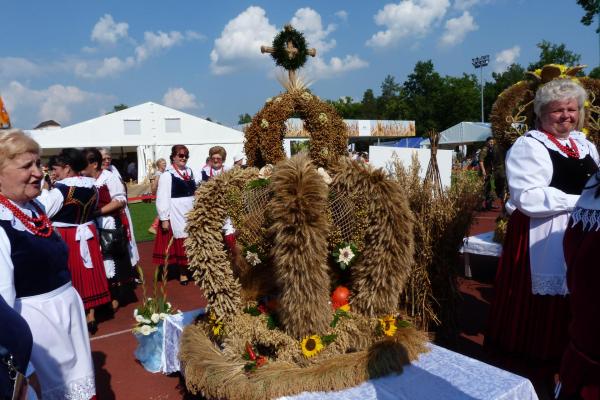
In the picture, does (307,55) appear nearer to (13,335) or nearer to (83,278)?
(13,335)

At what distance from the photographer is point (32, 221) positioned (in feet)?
7.84

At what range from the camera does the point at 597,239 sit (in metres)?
1.58

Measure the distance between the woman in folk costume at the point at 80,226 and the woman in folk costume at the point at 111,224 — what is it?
Result: 0.39m

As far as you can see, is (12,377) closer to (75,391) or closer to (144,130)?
(75,391)

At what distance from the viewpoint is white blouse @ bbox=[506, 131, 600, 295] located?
2.74m

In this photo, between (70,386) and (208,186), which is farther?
(208,186)

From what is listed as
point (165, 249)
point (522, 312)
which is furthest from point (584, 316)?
point (165, 249)


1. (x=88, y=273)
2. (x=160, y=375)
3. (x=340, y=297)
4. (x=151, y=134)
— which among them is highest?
(x=151, y=134)

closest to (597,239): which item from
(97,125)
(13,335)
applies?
(13,335)

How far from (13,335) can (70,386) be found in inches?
45.1

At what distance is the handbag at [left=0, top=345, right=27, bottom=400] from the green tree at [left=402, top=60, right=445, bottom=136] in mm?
62104

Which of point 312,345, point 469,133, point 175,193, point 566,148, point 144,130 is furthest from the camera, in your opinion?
point 144,130

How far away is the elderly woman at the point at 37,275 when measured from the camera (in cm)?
226

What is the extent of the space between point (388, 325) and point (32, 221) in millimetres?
2100
